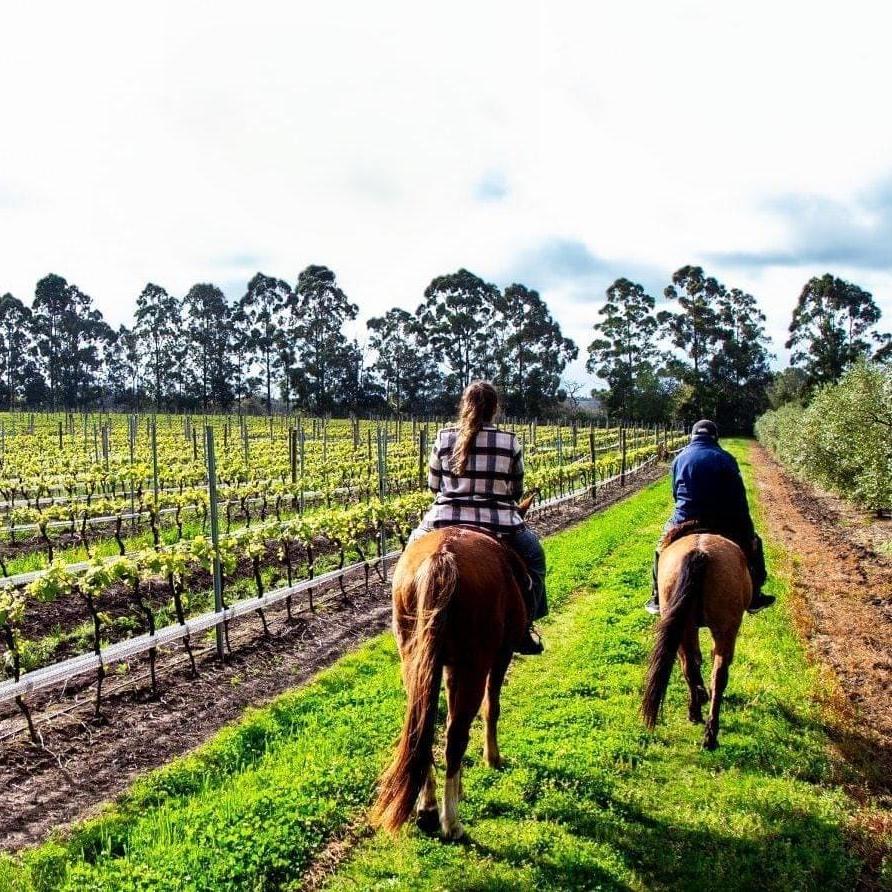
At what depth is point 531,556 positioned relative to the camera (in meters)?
4.86

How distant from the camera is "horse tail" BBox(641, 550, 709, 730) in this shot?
5148 mm

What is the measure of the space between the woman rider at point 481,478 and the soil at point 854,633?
2.47 m

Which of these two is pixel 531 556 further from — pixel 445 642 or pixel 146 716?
pixel 146 716

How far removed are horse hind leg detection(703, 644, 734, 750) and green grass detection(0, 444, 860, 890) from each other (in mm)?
105

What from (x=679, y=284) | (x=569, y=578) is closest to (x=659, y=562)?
(x=569, y=578)

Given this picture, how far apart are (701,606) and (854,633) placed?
4584 millimetres

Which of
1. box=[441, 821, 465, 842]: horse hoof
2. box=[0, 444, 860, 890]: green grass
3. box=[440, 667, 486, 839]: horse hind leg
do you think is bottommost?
box=[0, 444, 860, 890]: green grass

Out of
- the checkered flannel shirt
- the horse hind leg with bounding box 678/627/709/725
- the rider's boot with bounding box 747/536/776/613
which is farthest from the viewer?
the rider's boot with bounding box 747/536/776/613

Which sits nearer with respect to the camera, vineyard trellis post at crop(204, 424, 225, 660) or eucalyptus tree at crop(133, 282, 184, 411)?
vineyard trellis post at crop(204, 424, 225, 660)

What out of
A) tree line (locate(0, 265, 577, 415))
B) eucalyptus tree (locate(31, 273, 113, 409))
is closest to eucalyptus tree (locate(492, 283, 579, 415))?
tree line (locate(0, 265, 577, 415))

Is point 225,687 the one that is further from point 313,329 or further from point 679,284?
point 679,284

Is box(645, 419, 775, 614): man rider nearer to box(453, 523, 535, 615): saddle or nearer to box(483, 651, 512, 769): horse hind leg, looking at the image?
box(453, 523, 535, 615): saddle

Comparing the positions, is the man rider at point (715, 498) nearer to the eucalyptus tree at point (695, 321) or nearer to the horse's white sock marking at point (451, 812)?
the horse's white sock marking at point (451, 812)

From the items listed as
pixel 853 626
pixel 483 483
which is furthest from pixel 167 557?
pixel 853 626
